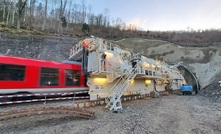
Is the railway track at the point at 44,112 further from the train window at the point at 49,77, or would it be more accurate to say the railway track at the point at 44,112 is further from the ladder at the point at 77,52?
the ladder at the point at 77,52

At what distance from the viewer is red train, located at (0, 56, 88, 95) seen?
8.62 m

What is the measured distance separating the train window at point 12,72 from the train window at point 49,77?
114 centimetres

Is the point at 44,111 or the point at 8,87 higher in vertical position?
the point at 8,87

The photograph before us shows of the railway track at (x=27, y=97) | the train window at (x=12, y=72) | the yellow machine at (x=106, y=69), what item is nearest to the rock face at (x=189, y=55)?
the yellow machine at (x=106, y=69)

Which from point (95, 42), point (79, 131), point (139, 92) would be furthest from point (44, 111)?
point (139, 92)

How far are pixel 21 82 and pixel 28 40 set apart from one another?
57.8 feet

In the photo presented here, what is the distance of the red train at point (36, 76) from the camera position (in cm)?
862

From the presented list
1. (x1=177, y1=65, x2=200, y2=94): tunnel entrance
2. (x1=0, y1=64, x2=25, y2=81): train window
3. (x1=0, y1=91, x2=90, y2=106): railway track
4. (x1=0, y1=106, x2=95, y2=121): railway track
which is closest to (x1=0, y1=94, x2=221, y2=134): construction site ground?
(x1=0, y1=106, x2=95, y2=121): railway track

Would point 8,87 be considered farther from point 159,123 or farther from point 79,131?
point 159,123

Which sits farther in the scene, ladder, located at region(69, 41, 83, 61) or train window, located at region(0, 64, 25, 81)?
ladder, located at region(69, 41, 83, 61)

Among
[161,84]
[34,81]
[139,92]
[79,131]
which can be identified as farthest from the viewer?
[161,84]

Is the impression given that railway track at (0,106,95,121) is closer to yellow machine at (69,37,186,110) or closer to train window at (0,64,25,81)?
yellow machine at (69,37,186,110)

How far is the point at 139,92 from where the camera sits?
1608 centimetres

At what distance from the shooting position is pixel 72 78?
11.5m
